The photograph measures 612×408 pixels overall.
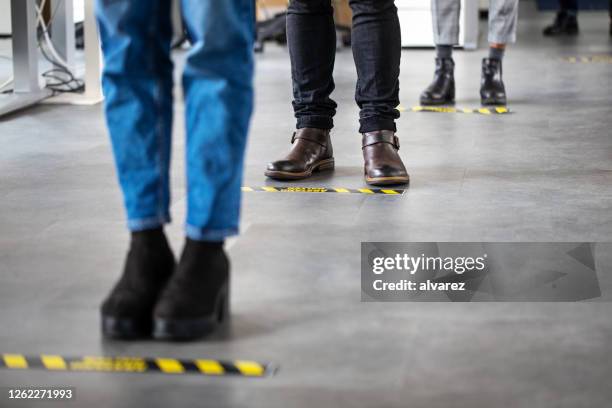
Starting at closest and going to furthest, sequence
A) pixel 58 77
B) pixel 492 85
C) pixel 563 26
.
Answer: pixel 492 85
pixel 58 77
pixel 563 26

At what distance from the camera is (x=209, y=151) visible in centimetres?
145

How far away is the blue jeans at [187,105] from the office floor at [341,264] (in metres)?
0.19

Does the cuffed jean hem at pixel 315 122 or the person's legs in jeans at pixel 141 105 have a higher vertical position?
the person's legs in jeans at pixel 141 105

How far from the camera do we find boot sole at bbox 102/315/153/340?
1.45 metres

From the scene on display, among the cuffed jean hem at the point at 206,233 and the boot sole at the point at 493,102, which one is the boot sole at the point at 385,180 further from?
the boot sole at the point at 493,102

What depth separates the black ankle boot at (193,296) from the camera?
1.44m

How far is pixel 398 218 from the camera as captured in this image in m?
2.11

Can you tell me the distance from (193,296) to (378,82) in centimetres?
107

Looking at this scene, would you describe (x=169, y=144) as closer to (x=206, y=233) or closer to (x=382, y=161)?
(x=206, y=233)

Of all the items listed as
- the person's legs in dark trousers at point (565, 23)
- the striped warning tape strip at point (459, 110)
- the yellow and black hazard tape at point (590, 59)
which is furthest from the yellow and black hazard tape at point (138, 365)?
the person's legs in dark trousers at point (565, 23)

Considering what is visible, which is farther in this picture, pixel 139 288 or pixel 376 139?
pixel 376 139

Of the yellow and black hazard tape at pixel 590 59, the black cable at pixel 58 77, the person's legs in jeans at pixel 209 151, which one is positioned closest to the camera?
the person's legs in jeans at pixel 209 151

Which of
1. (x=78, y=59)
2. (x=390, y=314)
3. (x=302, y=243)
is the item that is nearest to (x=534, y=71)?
(x=78, y=59)

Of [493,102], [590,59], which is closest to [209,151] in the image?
[493,102]
